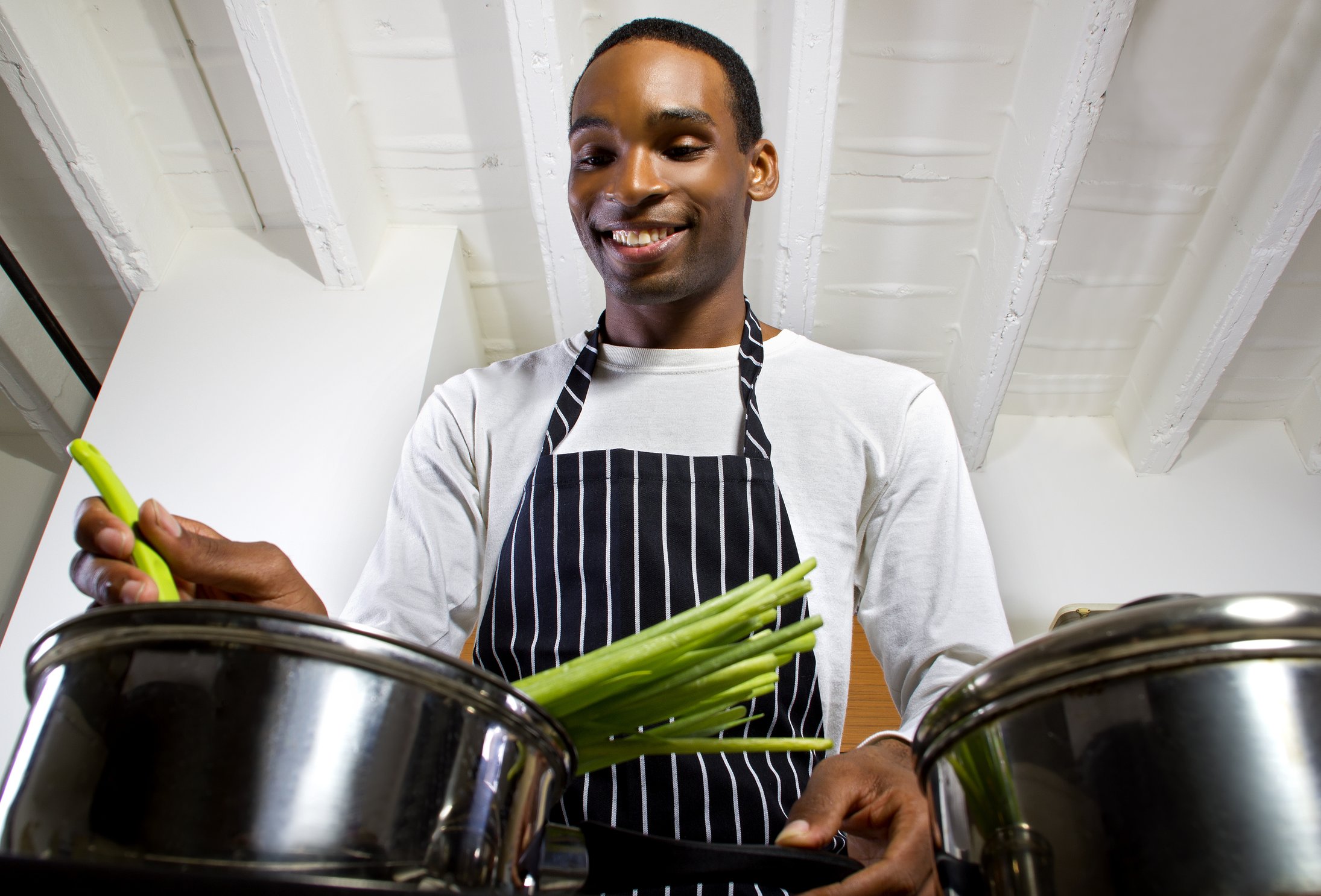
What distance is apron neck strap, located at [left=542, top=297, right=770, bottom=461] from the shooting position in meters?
1.15

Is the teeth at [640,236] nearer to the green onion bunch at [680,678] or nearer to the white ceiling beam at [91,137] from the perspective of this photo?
the green onion bunch at [680,678]

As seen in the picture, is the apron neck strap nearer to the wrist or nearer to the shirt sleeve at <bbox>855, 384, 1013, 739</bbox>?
the shirt sleeve at <bbox>855, 384, 1013, 739</bbox>

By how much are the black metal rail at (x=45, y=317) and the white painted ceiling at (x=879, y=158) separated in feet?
0.41

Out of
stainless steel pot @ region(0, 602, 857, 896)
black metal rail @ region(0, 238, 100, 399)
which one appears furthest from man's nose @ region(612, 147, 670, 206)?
black metal rail @ region(0, 238, 100, 399)

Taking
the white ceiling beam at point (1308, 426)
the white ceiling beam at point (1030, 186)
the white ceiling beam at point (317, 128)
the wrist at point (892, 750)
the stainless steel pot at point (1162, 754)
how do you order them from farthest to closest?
the white ceiling beam at point (1308, 426)
the white ceiling beam at point (317, 128)
the white ceiling beam at point (1030, 186)
the wrist at point (892, 750)
the stainless steel pot at point (1162, 754)

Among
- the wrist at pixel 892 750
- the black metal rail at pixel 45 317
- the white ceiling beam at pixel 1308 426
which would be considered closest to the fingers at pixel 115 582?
the wrist at pixel 892 750

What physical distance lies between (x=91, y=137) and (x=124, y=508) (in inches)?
74.0

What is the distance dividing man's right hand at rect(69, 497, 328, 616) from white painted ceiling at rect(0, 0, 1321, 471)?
4.75 ft

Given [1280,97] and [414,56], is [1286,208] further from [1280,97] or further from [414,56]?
[414,56]

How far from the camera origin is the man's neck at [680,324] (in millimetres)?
1301

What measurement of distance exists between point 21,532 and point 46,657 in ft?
8.26

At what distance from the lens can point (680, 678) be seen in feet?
2.02

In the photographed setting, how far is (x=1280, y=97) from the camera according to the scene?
77.6 inches

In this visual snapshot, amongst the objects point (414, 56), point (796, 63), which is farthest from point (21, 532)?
point (796, 63)
